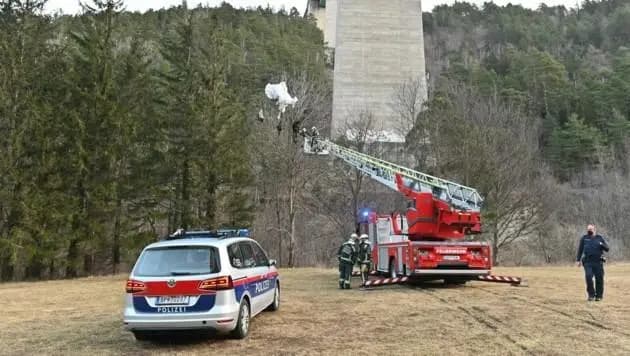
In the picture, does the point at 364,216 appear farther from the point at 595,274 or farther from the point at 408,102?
the point at 408,102

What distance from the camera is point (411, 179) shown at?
1719cm

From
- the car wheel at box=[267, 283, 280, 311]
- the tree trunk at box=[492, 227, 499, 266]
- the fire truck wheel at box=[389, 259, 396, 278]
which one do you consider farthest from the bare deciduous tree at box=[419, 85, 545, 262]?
the car wheel at box=[267, 283, 280, 311]

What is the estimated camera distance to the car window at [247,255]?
10.2 meters

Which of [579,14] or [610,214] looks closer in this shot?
[610,214]

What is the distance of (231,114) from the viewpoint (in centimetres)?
2906

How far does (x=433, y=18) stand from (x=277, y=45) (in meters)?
71.8

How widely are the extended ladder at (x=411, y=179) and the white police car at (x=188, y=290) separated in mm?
8295

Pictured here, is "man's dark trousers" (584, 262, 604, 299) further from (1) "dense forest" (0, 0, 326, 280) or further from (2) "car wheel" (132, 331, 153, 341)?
(1) "dense forest" (0, 0, 326, 280)

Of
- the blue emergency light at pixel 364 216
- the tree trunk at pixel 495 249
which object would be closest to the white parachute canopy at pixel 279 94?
the blue emergency light at pixel 364 216

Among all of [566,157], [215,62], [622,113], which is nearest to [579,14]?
[622,113]

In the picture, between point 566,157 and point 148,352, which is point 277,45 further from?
point 148,352

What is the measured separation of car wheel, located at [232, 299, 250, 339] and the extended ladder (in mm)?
8292

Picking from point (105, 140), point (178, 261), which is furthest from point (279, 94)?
point (105, 140)

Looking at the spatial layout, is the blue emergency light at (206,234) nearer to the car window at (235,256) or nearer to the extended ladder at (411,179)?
the car window at (235,256)
